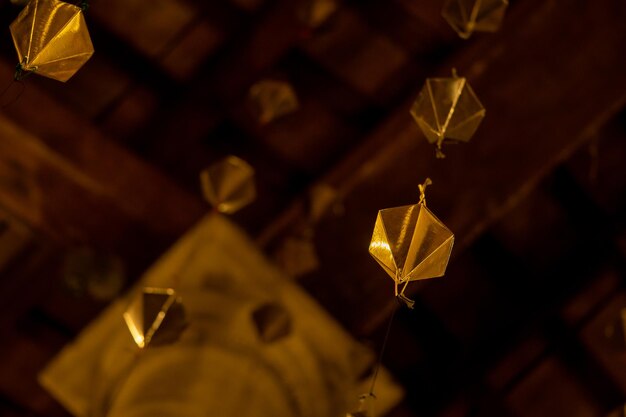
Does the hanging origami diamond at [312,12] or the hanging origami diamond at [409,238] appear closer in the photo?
the hanging origami diamond at [409,238]

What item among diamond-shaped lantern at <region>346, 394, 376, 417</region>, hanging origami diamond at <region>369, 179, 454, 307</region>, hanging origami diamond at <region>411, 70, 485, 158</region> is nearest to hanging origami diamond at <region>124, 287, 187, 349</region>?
diamond-shaped lantern at <region>346, 394, 376, 417</region>

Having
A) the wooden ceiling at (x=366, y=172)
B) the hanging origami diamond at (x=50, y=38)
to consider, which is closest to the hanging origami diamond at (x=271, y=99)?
the wooden ceiling at (x=366, y=172)

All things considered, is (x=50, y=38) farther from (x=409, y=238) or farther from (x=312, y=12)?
(x=312, y=12)

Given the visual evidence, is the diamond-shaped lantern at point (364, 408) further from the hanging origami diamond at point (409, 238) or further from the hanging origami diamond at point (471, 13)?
the hanging origami diamond at point (471, 13)

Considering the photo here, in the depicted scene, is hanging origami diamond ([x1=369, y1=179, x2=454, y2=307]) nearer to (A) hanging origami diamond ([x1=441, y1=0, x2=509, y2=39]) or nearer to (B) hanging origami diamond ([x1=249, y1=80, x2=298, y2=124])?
(A) hanging origami diamond ([x1=441, y1=0, x2=509, y2=39])

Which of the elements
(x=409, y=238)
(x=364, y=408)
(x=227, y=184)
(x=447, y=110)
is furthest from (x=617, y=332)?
(x=227, y=184)
